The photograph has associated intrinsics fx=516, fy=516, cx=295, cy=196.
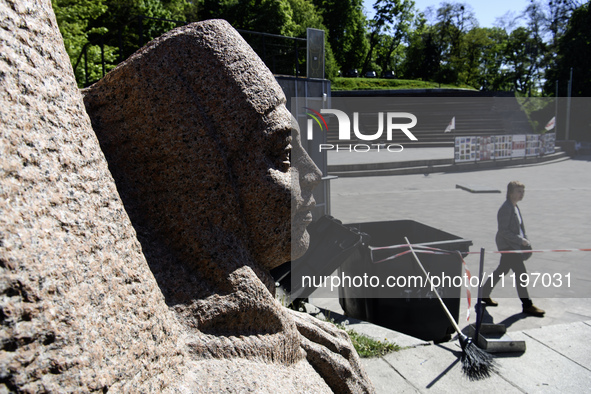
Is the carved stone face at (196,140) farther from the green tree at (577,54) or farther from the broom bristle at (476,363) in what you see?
the green tree at (577,54)

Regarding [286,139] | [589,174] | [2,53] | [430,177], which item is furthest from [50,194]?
[589,174]

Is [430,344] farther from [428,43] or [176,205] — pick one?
[428,43]

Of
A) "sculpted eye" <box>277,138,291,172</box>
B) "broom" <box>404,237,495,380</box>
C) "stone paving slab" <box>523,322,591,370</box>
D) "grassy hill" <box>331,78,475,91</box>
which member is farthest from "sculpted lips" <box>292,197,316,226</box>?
"grassy hill" <box>331,78,475,91</box>

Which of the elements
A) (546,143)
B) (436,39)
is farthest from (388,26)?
(546,143)

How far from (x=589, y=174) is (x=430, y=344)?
62.6 ft

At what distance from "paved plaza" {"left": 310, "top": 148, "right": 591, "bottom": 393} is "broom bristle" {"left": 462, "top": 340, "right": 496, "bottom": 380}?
0.08 meters

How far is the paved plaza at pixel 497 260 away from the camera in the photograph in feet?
14.9

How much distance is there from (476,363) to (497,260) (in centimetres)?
442

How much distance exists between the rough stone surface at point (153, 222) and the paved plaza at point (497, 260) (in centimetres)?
236

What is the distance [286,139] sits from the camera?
222 cm

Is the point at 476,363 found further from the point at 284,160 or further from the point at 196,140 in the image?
the point at 196,140

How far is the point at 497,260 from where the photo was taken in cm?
863

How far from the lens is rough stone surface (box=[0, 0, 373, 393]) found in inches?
47.5

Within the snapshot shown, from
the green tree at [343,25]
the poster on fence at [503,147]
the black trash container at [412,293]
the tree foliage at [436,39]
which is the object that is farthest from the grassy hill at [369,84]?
the black trash container at [412,293]
